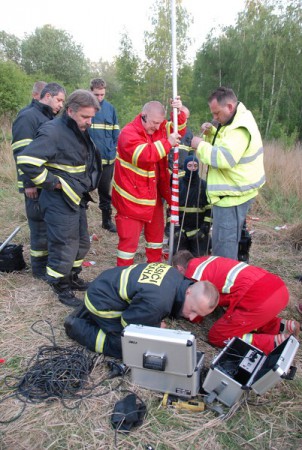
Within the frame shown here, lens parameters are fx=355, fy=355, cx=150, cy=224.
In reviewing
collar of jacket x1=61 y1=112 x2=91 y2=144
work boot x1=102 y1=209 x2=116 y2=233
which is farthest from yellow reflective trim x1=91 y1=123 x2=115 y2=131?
collar of jacket x1=61 y1=112 x2=91 y2=144

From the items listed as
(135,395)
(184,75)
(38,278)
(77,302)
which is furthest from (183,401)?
(184,75)

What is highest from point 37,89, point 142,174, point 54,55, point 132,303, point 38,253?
point 54,55

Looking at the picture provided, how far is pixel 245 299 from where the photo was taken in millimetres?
2930

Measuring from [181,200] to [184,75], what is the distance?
18.8m

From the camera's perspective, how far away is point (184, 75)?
835 inches

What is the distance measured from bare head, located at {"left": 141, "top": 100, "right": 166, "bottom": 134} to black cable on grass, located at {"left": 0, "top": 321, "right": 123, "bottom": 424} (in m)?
2.28

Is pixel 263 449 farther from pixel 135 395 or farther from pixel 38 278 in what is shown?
pixel 38 278

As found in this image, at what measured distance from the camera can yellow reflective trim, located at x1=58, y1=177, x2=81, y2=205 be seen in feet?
11.4

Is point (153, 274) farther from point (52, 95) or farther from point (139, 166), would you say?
point (52, 95)

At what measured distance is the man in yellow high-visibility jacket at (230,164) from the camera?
10.6ft

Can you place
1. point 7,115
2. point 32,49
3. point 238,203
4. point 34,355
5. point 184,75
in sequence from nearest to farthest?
1. point 34,355
2. point 238,203
3. point 7,115
4. point 184,75
5. point 32,49

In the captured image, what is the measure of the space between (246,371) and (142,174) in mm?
2166

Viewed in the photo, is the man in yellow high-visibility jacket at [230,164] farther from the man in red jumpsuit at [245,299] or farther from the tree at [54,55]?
the tree at [54,55]

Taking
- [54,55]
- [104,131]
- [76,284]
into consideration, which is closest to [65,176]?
[76,284]
